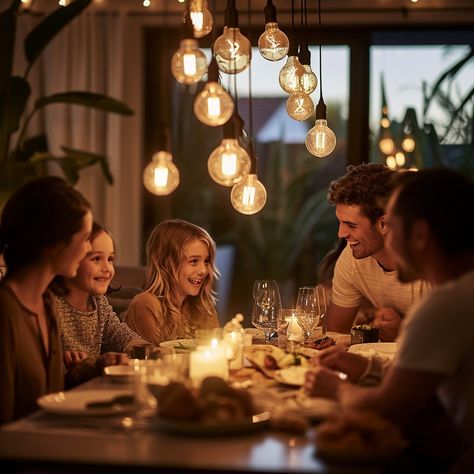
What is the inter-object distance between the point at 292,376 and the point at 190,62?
36.4 inches

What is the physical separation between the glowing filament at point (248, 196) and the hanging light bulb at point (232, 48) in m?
0.41

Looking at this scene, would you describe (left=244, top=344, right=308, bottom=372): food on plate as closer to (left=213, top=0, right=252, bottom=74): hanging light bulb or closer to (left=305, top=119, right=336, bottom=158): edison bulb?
(left=213, top=0, right=252, bottom=74): hanging light bulb

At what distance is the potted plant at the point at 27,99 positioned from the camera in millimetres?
5520

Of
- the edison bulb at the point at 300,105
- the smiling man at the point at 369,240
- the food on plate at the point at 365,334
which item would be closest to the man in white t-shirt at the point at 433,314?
the food on plate at the point at 365,334

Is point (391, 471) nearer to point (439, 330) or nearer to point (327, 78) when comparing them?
point (439, 330)

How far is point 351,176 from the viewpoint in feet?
13.7

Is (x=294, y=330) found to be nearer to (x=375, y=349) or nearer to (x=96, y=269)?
(x=375, y=349)

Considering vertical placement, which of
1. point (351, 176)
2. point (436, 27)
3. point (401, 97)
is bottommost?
point (351, 176)

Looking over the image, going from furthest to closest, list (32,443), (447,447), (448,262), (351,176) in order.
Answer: (351,176)
(447,447)
(448,262)
(32,443)

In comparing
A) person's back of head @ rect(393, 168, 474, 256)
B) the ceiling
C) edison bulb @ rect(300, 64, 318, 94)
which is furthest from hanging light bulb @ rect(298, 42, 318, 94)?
the ceiling

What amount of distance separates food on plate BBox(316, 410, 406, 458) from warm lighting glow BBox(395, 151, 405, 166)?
4735 millimetres

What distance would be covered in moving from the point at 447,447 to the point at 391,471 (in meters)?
0.21

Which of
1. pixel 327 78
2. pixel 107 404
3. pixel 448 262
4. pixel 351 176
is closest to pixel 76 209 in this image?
pixel 107 404

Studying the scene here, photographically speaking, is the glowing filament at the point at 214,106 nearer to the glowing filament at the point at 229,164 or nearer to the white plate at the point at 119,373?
the glowing filament at the point at 229,164
